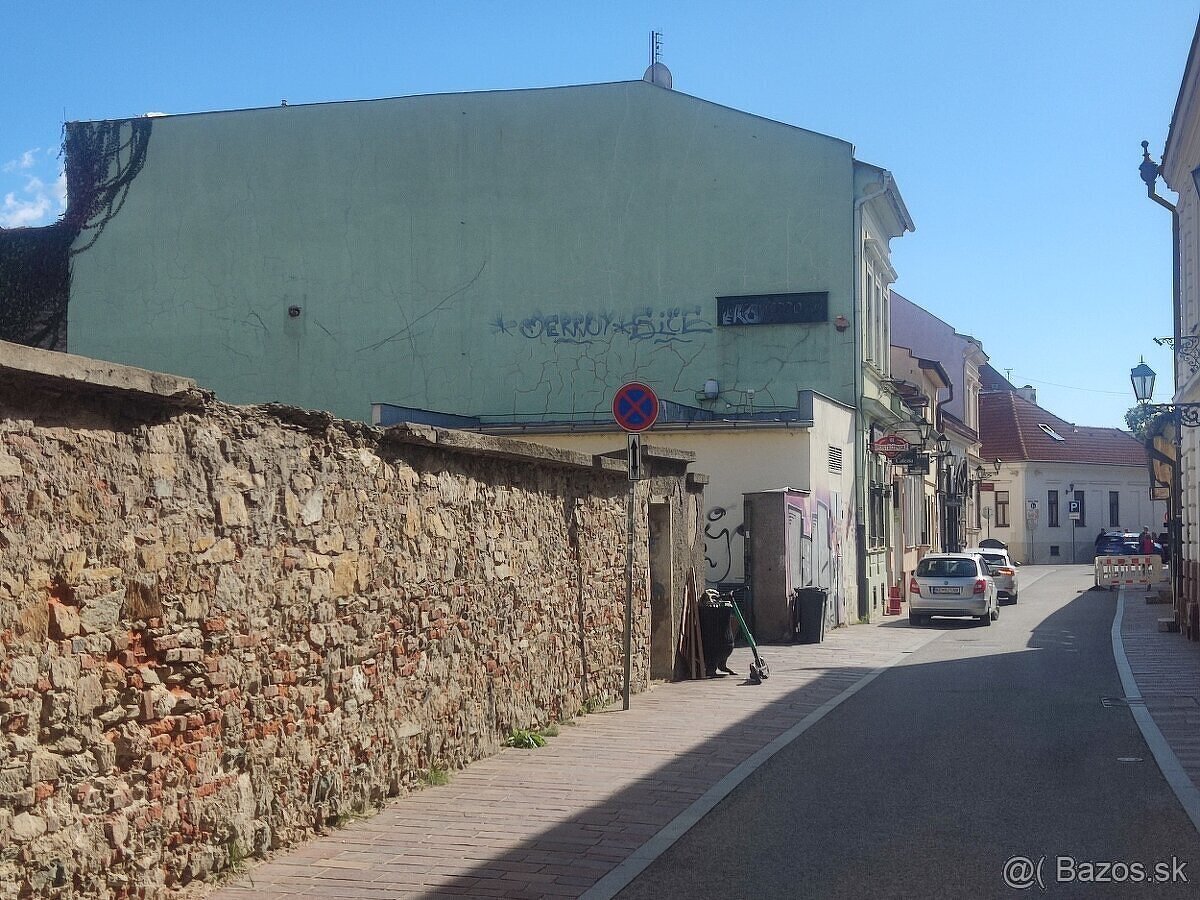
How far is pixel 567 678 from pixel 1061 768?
4351 mm

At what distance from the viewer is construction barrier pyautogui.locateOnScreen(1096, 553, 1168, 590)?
38438 mm

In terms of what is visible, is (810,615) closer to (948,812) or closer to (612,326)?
(612,326)

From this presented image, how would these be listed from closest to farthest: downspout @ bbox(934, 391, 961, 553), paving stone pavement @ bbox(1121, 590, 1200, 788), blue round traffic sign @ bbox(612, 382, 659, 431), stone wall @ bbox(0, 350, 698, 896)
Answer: stone wall @ bbox(0, 350, 698, 896), paving stone pavement @ bbox(1121, 590, 1200, 788), blue round traffic sign @ bbox(612, 382, 659, 431), downspout @ bbox(934, 391, 961, 553)

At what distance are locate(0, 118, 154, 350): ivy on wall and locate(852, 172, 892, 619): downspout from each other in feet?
51.8

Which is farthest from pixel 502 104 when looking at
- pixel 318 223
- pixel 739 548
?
pixel 739 548

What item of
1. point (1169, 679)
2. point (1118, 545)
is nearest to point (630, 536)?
point (1169, 679)

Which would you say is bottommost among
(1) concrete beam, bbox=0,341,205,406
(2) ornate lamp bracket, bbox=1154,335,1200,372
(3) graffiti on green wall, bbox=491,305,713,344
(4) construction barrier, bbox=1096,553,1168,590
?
(4) construction barrier, bbox=1096,553,1168,590

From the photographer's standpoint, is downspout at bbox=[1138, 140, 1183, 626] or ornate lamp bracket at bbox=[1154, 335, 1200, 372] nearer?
ornate lamp bracket at bbox=[1154, 335, 1200, 372]

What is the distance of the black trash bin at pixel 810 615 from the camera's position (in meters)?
22.4

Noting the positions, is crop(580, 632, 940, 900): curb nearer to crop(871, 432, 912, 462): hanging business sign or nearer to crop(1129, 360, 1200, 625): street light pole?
crop(1129, 360, 1200, 625): street light pole

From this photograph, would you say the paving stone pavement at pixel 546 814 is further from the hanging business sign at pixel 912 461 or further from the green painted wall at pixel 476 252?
the hanging business sign at pixel 912 461

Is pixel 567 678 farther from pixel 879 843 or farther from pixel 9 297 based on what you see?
pixel 9 297

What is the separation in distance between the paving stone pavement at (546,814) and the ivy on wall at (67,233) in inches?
845

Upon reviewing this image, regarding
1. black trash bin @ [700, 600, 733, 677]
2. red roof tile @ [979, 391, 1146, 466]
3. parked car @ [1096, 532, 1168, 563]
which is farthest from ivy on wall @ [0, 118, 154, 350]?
red roof tile @ [979, 391, 1146, 466]
